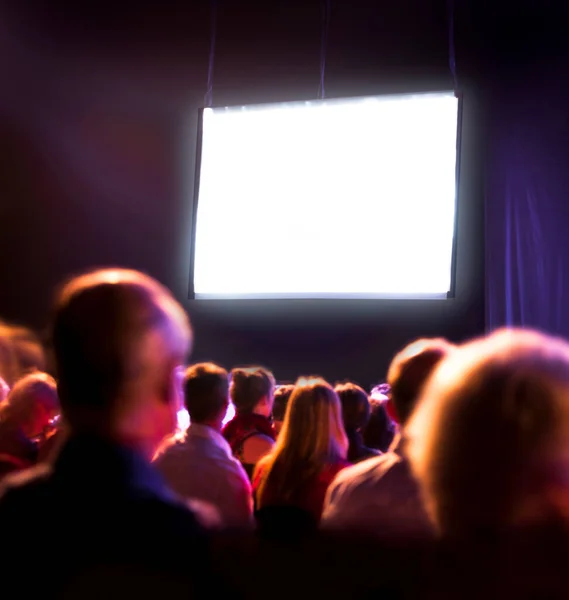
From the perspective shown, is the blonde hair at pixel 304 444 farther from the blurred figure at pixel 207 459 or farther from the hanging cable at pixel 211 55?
the hanging cable at pixel 211 55

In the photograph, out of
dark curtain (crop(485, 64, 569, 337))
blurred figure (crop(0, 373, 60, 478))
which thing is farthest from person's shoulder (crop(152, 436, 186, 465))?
dark curtain (crop(485, 64, 569, 337))

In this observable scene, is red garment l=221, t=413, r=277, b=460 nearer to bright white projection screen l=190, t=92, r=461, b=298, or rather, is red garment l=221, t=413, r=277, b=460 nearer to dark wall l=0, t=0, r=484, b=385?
bright white projection screen l=190, t=92, r=461, b=298

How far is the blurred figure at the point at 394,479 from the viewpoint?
1.63 meters

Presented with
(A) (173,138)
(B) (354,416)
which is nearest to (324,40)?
(A) (173,138)

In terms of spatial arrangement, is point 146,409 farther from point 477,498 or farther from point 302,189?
point 302,189

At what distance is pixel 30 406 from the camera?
2.52 m

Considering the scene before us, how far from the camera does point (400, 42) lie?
5.14 metres

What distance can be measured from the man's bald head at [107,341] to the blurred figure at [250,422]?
1.80 m

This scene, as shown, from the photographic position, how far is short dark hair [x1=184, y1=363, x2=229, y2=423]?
88.0 inches

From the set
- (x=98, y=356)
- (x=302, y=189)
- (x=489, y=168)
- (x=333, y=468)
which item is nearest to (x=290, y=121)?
(x=302, y=189)

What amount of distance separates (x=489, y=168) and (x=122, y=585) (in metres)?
4.54

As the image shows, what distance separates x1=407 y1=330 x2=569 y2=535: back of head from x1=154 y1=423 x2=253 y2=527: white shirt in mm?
1242

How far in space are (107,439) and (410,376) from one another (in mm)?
947

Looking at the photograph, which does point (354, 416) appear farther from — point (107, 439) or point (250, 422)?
point (107, 439)
